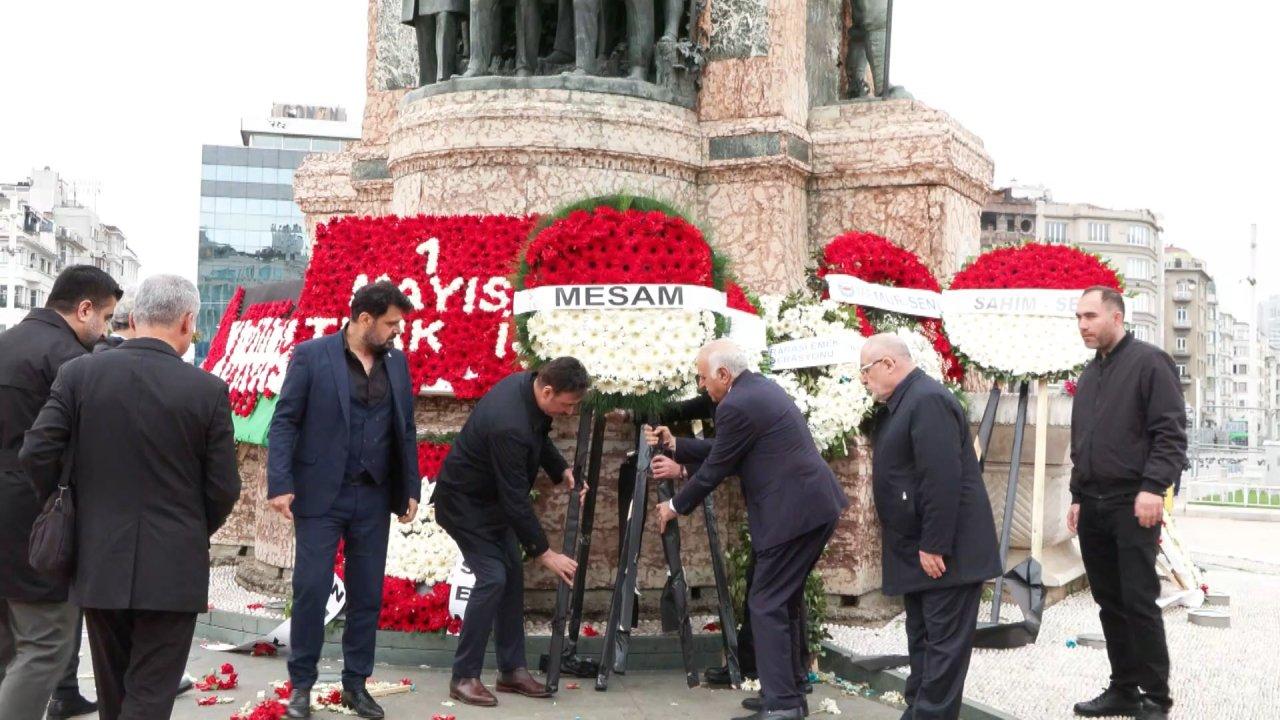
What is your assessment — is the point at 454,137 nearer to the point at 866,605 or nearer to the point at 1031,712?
the point at 866,605

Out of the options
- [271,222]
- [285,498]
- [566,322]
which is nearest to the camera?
[285,498]

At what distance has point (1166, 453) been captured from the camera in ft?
20.4

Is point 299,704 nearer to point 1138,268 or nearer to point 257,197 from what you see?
point 1138,268

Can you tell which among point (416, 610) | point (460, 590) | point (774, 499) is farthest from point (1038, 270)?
point (416, 610)

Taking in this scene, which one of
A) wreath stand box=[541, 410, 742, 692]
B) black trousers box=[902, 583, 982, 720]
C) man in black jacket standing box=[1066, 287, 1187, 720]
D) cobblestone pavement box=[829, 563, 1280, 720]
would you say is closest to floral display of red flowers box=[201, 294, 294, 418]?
wreath stand box=[541, 410, 742, 692]

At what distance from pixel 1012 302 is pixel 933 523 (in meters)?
3.24

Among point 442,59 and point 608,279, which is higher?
point 442,59

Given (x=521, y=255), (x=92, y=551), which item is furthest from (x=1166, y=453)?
(x=92, y=551)

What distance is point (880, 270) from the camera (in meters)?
9.01

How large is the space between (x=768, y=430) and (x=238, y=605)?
407 cm

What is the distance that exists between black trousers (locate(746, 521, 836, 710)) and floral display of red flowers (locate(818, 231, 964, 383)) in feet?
8.87

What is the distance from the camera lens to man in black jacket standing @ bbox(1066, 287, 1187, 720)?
20.5 ft

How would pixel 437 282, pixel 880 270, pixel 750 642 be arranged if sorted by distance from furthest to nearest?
pixel 880 270, pixel 437 282, pixel 750 642

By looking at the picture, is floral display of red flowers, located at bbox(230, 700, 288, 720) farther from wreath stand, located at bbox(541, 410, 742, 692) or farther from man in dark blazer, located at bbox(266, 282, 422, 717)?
wreath stand, located at bbox(541, 410, 742, 692)
